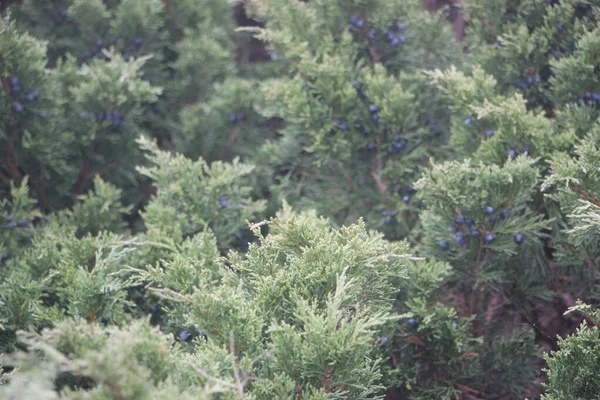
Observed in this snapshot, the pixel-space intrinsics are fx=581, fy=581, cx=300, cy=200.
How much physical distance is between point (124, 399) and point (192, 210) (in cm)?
149

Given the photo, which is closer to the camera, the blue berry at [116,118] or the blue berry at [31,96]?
the blue berry at [31,96]

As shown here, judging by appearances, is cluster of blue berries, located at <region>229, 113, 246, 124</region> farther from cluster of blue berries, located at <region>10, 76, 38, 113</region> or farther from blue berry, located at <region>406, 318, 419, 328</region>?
blue berry, located at <region>406, 318, 419, 328</region>

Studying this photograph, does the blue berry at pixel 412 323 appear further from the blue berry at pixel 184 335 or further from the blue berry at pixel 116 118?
the blue berry at pixel 116 118

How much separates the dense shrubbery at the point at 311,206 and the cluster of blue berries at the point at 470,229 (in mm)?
12

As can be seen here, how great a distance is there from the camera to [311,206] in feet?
10.7

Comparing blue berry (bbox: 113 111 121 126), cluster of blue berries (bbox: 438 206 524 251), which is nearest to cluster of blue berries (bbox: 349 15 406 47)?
cluster of blue berries (bbox: 438 206 524 251)

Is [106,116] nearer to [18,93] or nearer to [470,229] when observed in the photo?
[18,93]

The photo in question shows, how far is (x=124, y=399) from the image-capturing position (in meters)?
1.44

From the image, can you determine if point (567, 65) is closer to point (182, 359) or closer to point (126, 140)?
point (182, 359)

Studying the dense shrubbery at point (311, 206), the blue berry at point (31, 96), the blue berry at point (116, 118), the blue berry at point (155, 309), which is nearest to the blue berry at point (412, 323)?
the dense shrubbery at point (311, 206)

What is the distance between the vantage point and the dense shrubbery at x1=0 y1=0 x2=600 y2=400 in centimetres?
183

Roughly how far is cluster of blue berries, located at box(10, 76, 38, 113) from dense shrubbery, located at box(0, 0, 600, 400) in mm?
11

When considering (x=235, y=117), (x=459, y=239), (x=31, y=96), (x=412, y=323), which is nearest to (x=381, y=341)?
(x=412, y=323)

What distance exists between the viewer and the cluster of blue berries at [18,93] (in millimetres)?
3076
